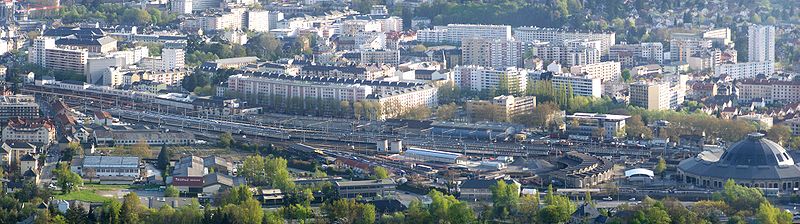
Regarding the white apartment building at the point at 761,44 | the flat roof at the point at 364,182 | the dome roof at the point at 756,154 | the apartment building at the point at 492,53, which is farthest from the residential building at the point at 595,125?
the white apartment building at the point at 761,44

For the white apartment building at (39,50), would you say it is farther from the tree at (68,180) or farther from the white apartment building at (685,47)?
the tree at (68,180)

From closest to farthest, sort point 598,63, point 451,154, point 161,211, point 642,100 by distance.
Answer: point 161,211 → point 451,154 → point 642,100 → point 598,63

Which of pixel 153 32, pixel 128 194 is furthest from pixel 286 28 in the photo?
pixel 128 194

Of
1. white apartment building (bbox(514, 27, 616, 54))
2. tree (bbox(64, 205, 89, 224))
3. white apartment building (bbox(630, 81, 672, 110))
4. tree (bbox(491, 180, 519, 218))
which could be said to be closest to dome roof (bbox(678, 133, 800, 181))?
tree (bbox(491, 180, 519, 218))

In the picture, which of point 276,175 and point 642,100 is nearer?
point 276,175

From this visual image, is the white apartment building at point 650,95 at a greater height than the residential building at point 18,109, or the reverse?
the white apartment building at point 650,95

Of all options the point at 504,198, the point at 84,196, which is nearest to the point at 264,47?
the point at 84,196

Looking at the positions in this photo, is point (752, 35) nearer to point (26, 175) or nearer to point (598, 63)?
point (598, 63)

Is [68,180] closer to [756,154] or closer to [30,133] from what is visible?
[30,133]
